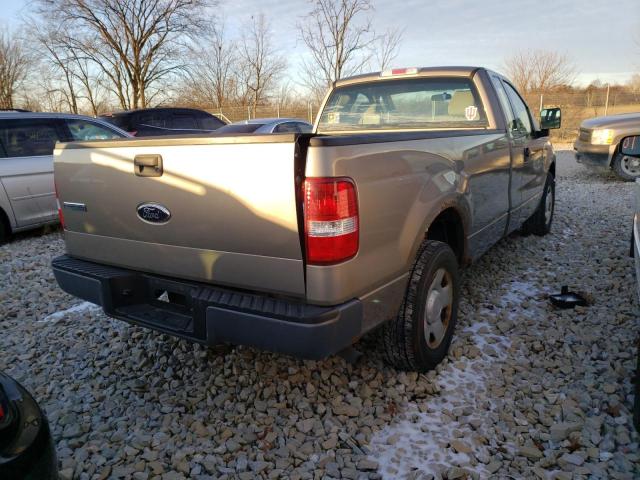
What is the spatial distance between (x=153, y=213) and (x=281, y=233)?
2.57 ft

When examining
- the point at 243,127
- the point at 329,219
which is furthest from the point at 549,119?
the point at 243,127

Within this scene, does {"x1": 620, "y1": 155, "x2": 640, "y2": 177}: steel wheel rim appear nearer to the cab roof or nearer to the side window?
the side window

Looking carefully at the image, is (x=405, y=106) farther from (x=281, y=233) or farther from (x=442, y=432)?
(x=442, y=432)

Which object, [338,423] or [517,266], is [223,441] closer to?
[338,423]

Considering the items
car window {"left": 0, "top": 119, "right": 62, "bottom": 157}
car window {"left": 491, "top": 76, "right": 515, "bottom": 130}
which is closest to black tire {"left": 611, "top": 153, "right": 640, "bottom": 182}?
car window {"left": 491, "top": 76, "right": 515, "bottom": 130}

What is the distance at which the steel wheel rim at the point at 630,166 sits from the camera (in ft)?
29.3

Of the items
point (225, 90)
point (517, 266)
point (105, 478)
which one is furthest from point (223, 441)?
point (225, 90)

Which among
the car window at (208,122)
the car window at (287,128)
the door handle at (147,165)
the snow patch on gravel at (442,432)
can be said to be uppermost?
the car window at (208,122)

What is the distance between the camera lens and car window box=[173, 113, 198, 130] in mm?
11492

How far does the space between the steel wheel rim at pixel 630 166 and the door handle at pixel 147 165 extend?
9372mm

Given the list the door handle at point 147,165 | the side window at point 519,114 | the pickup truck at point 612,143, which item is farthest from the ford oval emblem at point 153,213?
the pickup truck at point 612,143

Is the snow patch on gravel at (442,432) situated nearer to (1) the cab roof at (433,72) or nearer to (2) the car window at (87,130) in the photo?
(1) the cab roof at (433,72)

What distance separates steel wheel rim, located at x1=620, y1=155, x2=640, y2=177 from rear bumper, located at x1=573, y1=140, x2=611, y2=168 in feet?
1.08

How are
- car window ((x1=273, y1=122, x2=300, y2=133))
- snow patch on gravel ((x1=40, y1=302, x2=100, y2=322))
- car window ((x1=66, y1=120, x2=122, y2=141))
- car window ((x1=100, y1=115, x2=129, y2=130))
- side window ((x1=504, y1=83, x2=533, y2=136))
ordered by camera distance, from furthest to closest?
car window ((x1=100, y1=115, x2=129, y2=130))
car window ((x1=273, y1=122, x2=300, y2=133))
car window ((x1=66, y1=120, x2=122, y2=141))
side window ((x1=504, y1=83, x2=533, y2=136))
snow patch on gravel ((x1=40, y1=302, x2=100, y2=322))
